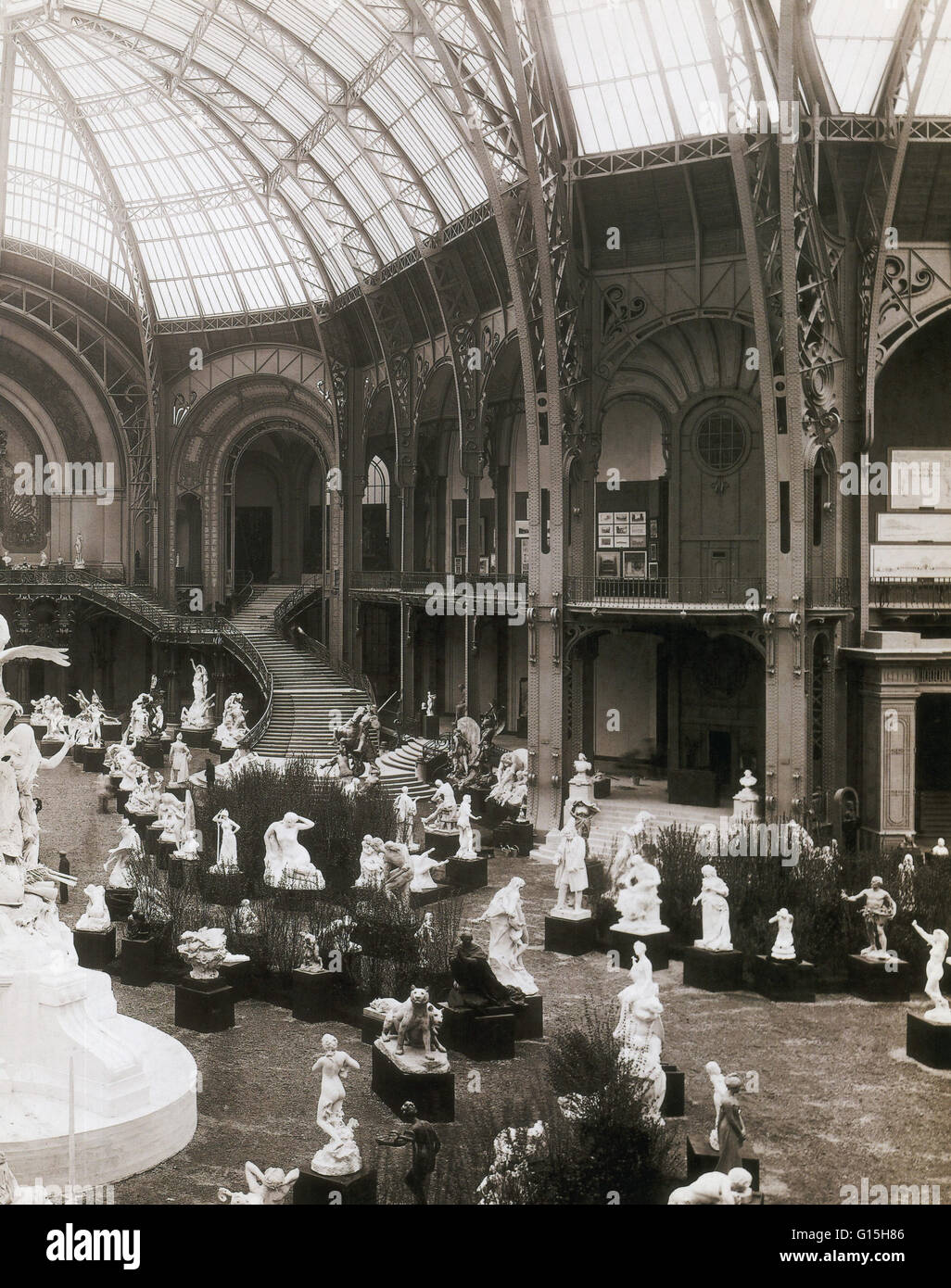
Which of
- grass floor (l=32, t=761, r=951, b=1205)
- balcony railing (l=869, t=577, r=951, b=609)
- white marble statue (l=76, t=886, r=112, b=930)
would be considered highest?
balcony railing (l=869, t=577, r=951, b=609)

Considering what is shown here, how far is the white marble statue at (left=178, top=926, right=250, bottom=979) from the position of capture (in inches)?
599

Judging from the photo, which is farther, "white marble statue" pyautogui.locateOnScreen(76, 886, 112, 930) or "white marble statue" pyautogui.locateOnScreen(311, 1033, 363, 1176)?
"white marble statue" pyautogui.locateOnScreen(76, 886, 112, 930)

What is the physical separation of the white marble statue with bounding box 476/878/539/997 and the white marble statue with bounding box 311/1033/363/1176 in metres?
4.67

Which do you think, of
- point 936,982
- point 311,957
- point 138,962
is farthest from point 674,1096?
point 138,962

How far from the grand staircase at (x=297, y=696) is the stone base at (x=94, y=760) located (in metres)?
4.65

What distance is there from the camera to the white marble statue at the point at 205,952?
1523 cm

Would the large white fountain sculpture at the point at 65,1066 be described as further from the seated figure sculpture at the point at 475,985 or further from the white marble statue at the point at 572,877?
the white marble statue at the point at 572,877

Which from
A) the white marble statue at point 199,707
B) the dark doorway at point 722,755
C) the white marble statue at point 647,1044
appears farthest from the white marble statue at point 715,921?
the white marble statue at point 199,707

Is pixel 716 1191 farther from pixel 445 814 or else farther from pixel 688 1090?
pixel 445 814

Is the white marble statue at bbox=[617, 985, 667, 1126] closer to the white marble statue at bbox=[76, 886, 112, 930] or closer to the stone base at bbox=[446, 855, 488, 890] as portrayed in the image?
the white marble statue at bbox=[76, 886, 112, 930]

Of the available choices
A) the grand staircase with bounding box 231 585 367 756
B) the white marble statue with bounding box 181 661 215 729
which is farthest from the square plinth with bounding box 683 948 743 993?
the white marble statue with bounding box 181 661 215 729

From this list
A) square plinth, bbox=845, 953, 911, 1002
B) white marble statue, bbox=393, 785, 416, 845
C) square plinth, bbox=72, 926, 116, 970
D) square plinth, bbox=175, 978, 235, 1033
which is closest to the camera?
square plinth, bbox=175, 978, 235, 1033

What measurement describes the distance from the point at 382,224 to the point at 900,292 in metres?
14.8
